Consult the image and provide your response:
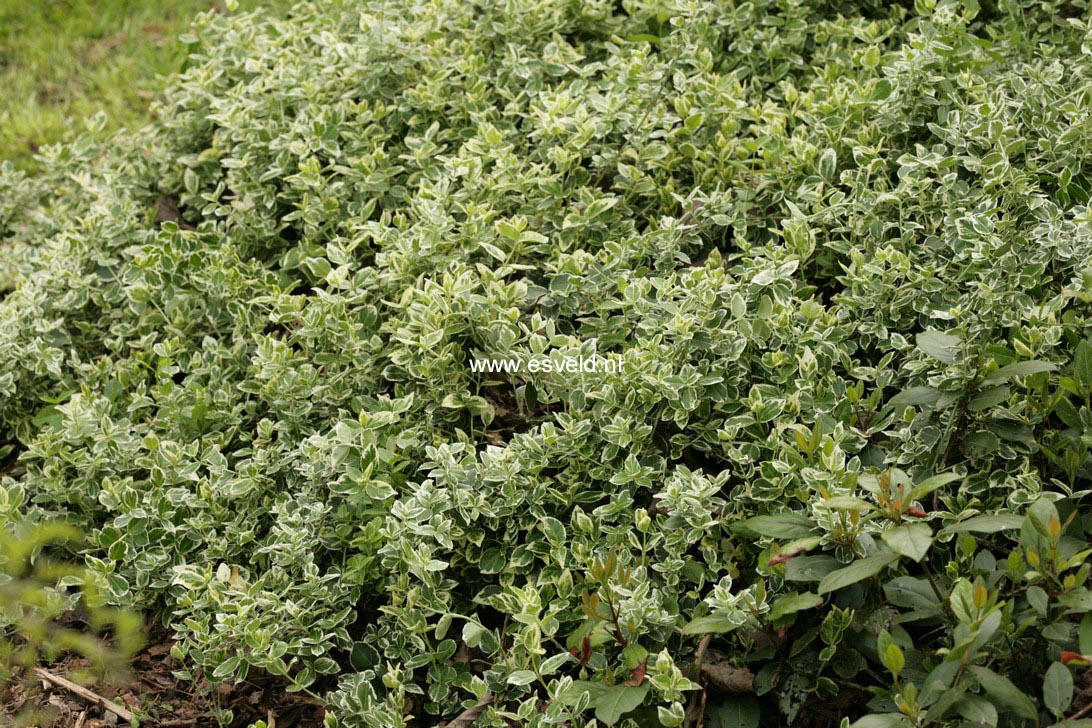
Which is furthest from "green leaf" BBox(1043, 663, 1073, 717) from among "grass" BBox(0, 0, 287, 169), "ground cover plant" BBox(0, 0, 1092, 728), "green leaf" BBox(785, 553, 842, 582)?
"grass" BBox(0, 0, 287, 169)

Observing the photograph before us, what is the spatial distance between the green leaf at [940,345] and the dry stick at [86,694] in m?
1.97

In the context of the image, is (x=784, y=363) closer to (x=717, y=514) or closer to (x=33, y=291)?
(x=717, y=514)

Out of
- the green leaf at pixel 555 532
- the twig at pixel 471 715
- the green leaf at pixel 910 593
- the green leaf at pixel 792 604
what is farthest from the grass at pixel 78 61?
the green leaf at pixel 910 593

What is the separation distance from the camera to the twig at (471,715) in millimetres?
2137

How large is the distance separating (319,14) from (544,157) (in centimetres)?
144

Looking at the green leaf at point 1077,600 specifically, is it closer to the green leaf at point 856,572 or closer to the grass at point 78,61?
the green leaf at point 856,572

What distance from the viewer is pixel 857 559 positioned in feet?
6.57

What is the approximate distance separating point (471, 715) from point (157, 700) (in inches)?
33.4

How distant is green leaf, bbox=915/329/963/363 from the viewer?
2.15 m

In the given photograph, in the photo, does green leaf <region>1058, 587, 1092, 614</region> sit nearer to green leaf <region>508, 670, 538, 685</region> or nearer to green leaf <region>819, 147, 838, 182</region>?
green leaf <region>508, 670, 538, 685</region>

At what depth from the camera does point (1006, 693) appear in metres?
1.76

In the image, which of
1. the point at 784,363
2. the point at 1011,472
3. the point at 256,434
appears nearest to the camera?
the point at 1011,472

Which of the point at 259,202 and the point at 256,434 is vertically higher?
the point at 259,202

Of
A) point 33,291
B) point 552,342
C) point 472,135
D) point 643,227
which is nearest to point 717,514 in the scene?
point 552,342
